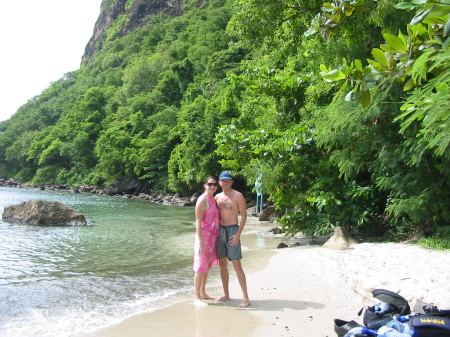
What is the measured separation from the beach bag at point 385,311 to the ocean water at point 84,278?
283 centimetres

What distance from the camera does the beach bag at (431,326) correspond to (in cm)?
297

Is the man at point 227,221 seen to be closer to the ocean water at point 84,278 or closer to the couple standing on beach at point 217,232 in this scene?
the couple standing on beach at point 217,232

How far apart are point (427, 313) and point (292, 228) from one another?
7.30 meters

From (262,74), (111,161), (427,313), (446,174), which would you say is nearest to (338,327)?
(427,313)

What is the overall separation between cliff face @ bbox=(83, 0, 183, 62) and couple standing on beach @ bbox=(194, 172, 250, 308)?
105298mm

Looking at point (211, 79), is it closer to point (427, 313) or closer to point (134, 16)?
point (427, 313)

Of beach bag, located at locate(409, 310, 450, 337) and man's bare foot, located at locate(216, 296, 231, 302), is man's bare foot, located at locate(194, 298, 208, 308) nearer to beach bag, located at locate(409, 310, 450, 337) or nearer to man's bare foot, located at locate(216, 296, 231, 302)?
man's bare foot, located at locate(216, 296, 231, 302)

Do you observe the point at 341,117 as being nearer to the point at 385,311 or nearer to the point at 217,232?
the point at 217,232

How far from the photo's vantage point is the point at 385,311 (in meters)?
3.54

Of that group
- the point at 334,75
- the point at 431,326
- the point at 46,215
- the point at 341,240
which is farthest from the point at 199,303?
the point at 46,215

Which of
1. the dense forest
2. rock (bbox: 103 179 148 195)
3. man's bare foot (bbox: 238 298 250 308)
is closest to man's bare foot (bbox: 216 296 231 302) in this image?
man's bare foot (bbox: 238 298 250 308)

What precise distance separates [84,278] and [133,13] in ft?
375

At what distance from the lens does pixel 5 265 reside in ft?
27.7

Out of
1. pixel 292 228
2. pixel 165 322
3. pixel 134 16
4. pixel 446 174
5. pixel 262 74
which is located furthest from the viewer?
pixel 134 16
